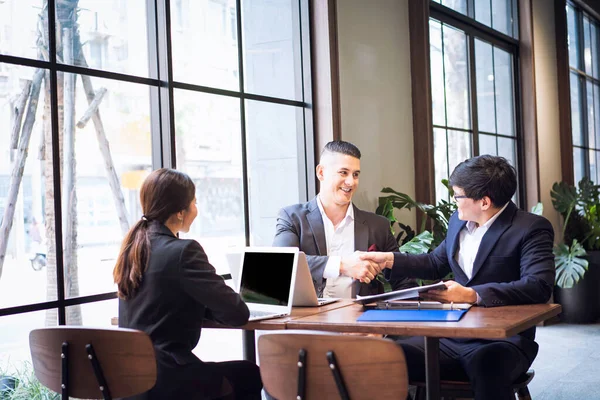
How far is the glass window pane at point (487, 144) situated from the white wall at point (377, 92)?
165 centimetres

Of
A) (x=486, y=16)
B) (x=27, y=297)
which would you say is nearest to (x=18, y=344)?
(x=27, y=297)

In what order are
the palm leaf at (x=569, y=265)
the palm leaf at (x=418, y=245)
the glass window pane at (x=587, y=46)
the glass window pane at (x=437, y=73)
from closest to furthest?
the palm leaf at (x=418, y=245), the glass window pane at (x=437, y=73), the palm leaf at (x=569, y=265), the glass window pane at (x=587, y=46)

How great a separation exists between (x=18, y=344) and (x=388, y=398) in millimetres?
1785

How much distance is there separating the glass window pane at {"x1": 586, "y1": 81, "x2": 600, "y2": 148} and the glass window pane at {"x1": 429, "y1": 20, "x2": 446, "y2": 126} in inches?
169

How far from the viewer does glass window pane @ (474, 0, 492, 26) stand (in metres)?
6.88

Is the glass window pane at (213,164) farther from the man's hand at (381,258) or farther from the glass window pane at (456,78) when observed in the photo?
the glass window pane at (456,78)

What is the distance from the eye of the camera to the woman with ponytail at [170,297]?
2.48 metres

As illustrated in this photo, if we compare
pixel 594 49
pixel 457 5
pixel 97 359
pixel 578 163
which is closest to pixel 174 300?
pixel 97 359

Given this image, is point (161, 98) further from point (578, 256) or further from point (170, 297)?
point (578, 256)

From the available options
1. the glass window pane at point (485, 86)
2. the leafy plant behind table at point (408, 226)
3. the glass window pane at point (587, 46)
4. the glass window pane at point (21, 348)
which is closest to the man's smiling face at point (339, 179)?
the leafy plant behind table at point (408, 226)

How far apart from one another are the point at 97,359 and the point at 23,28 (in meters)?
1.57

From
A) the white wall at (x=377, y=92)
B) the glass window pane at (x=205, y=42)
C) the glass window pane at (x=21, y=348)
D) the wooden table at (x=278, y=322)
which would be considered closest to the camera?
the wooden table at (x=278, y=322)

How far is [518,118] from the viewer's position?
7.71m

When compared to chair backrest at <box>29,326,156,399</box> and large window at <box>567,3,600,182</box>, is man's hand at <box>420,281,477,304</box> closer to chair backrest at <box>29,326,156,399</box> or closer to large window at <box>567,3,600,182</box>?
chair backrest at <box>29,326,156,399</box>
